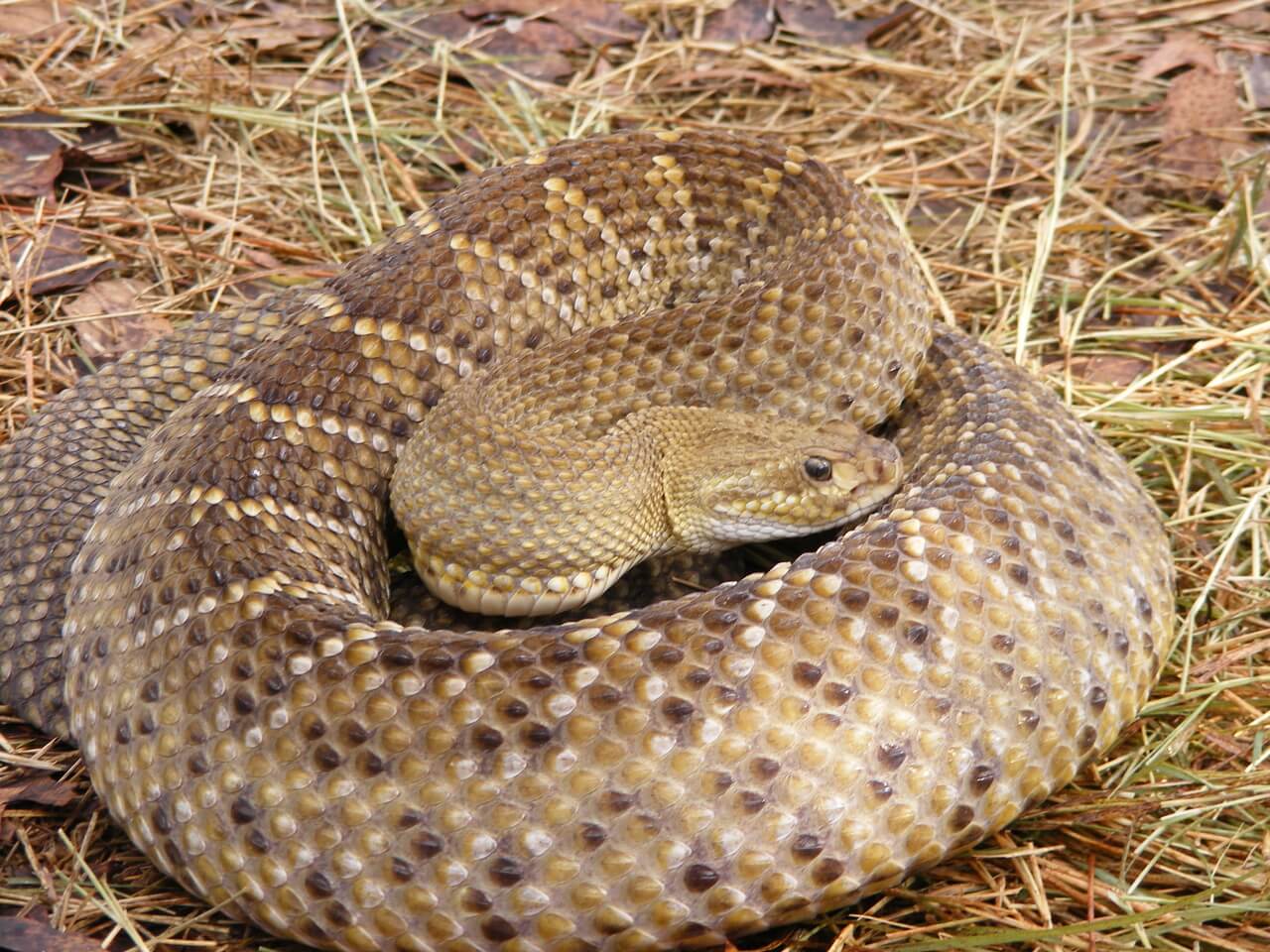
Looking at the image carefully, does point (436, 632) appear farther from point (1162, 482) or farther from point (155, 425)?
point (1162, 482)

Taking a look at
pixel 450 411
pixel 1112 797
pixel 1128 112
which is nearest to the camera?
pixel 1112 797

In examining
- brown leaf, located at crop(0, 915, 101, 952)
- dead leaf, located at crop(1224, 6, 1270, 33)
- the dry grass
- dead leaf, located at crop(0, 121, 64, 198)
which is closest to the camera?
brown leaf, located at crop(0, 915, 101, 952)

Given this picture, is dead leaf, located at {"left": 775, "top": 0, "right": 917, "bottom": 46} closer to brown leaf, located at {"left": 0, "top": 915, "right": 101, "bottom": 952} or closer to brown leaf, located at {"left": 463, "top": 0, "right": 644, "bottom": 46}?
brown leaf, located at {"left": 463, "top": 0, "right": 644, "bottom": 46}

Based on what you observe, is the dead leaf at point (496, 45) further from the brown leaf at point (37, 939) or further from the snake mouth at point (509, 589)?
the brown leaf at point (37, 939)

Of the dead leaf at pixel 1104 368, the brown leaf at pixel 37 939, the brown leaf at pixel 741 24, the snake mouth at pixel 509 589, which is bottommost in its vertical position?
the dead leaf at pixel 1104 368

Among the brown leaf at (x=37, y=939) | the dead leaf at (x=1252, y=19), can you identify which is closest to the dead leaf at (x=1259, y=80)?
the dead leaf at (x=1252, y=19)

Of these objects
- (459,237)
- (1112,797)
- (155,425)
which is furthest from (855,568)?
(155,425)

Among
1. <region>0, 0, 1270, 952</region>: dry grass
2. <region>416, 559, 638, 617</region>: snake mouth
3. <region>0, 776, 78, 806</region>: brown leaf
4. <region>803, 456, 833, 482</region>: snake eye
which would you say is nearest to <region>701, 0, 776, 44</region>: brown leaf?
<region>0, 0, 1270, 952</region>: dry grass
